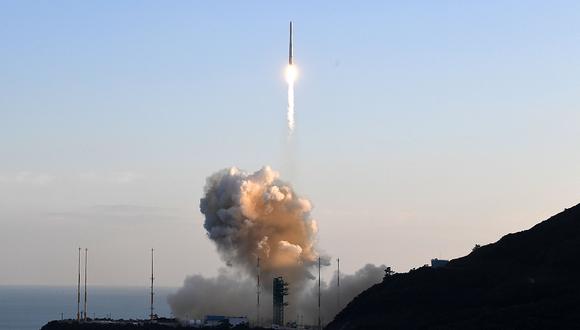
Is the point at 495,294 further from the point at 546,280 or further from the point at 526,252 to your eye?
the point at 526,252

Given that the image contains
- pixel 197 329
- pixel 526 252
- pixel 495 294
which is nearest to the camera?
pixel 495 294

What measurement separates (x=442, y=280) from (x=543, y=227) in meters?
24.6

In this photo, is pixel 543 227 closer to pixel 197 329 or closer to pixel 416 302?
pixel 416 302

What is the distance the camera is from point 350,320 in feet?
529

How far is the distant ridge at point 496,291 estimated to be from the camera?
139 metres

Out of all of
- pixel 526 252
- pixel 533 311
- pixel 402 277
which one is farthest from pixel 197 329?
pixel 533 311

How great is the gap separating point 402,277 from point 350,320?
15.1 meters

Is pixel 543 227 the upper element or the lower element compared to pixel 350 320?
upper

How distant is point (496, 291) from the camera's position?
153875mm

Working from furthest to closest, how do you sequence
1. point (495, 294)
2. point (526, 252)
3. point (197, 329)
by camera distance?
point (197, 329)
point (526, 252)
point (495, 294)

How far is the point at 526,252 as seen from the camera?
171m

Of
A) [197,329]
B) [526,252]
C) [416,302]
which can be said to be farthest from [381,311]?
[197,329]

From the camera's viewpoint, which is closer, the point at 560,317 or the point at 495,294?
the point at 560,317

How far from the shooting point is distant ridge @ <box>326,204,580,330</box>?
13925 centimetres
